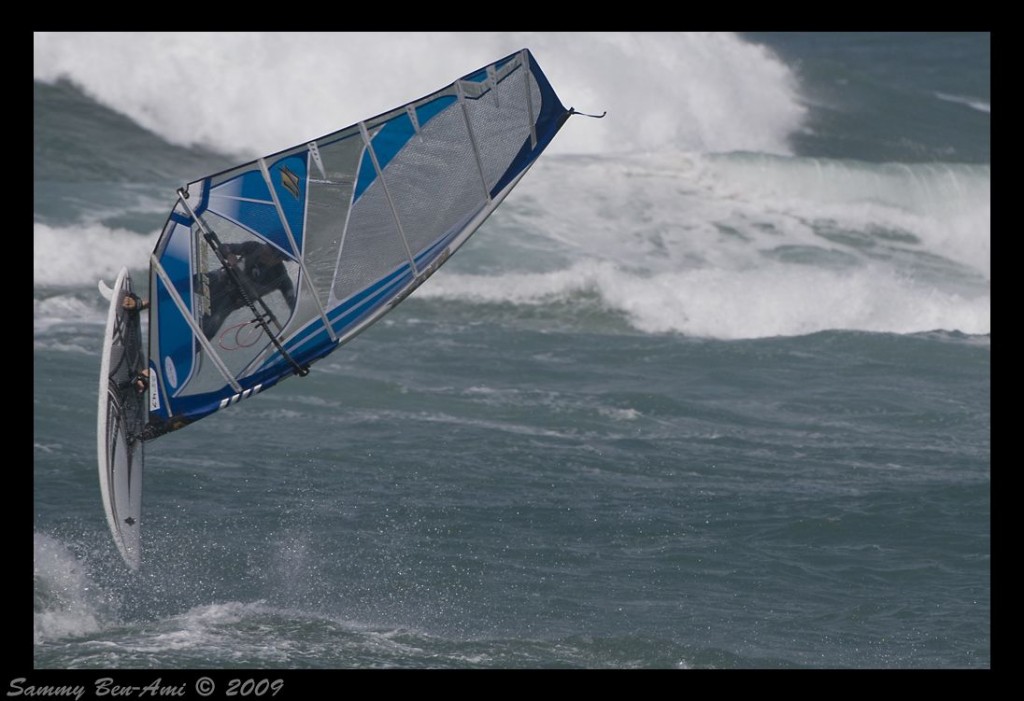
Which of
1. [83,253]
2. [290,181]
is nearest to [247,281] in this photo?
[290,181]

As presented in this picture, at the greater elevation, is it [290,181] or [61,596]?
[290,181]

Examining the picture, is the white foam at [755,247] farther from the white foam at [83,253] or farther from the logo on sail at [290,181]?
the logo on sail at [290,181]

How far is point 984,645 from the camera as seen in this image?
37.2 ft

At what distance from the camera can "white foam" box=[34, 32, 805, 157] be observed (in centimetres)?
2972

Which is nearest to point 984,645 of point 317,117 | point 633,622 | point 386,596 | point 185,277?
point 633,622

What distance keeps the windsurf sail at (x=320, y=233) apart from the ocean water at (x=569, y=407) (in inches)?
82.7

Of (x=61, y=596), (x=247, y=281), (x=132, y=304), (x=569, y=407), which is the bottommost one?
(x=61, y=596)

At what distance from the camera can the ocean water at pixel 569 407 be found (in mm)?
11469

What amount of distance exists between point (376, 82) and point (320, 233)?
21719 mm

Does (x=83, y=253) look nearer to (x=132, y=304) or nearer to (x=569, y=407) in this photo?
(x=569, y=407)

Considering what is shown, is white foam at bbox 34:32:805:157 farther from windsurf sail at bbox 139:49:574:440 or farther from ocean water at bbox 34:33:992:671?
windsurf sail at bbox 139:49:574:440

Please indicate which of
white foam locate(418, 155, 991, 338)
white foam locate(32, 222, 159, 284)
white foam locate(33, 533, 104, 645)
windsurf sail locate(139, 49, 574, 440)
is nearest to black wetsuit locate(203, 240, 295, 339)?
windsurf sail locate(139, 49, 574, 440)

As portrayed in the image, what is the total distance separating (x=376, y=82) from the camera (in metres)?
31.5
